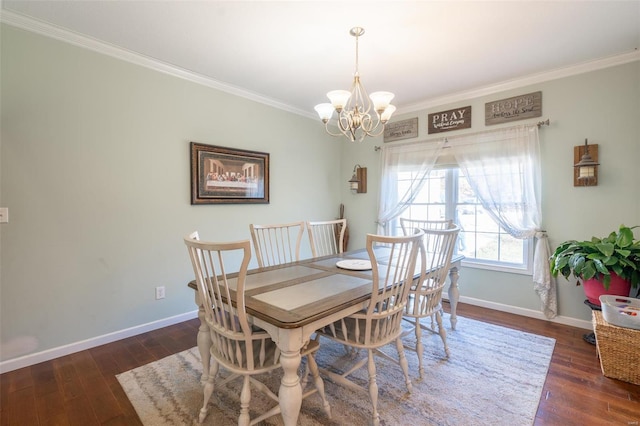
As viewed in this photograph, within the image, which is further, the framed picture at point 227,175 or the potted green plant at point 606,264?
the framed picture at point 227,175

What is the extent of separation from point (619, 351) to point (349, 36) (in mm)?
2964

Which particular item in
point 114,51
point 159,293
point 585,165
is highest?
point 114,51

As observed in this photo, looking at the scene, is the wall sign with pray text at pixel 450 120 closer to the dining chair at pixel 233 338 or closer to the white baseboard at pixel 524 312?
the white baseboard at pixel 524 312

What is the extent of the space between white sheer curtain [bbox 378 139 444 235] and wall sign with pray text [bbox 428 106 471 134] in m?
0.17

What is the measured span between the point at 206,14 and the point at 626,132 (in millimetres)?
3645

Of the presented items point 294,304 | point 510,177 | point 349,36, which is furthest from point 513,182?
point 294,304

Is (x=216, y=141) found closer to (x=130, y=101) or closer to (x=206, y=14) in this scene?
(x=130, y=101)

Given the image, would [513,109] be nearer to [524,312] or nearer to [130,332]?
[524,312]

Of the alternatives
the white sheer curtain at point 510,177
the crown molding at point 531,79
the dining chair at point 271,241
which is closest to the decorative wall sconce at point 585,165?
the white sheer curtain at point 510,177

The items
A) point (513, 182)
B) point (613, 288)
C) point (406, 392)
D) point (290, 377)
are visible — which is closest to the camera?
point (290, 377)

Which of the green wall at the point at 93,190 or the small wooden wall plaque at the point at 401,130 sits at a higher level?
the small wooden wall plaque at the point at 401,130

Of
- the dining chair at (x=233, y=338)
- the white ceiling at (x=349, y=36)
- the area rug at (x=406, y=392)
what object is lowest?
the area rug at (x=406, y=392)

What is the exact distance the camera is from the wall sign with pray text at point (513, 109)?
10.2ft

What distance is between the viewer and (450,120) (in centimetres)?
365
